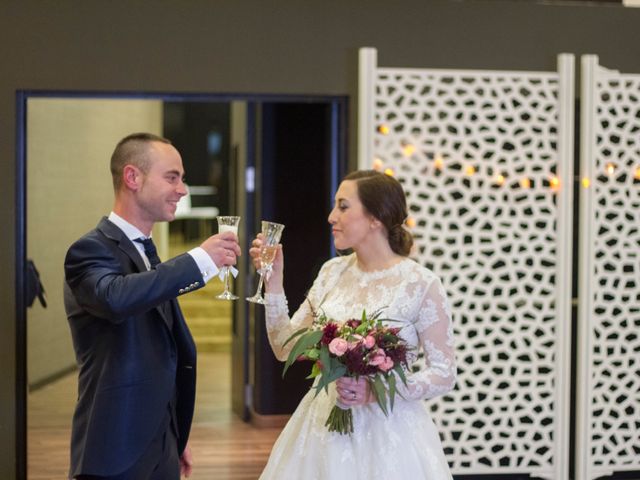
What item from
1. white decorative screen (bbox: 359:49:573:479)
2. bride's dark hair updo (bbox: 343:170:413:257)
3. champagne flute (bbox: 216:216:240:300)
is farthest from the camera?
white decorative screen (bbox: 359:49:573:479)

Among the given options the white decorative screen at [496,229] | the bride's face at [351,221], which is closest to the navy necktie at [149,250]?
the bride's face at [351,221]

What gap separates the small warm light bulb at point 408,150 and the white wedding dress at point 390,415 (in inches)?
79.6

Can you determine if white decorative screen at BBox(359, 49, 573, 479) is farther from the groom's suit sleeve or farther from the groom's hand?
the groom's suit sleeve

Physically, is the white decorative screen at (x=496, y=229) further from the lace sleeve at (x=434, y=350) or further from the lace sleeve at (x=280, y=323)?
the lace sleeve at (x=434, y=350)

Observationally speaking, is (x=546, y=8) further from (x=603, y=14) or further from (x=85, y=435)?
(x=85, y=435)

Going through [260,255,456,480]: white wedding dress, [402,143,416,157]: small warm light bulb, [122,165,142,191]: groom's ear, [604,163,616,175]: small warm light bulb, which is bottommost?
[260,255,456,480]: white wedding dress

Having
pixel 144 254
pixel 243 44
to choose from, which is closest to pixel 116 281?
pixel 144 254

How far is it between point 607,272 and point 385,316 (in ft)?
8.53

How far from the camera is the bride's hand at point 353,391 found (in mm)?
2852

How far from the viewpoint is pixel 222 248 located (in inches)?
99.0

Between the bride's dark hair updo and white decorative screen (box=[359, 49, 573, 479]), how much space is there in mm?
1883

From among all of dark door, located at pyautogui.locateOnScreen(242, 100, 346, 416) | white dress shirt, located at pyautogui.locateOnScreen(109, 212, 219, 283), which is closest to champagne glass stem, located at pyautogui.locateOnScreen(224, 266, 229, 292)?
white dress shirt, located at pyautogui.locateOnScreen(109, 212, 219, 283)

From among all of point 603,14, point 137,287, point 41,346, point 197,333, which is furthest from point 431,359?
point 197,333

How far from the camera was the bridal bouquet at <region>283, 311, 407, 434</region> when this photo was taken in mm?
2770
